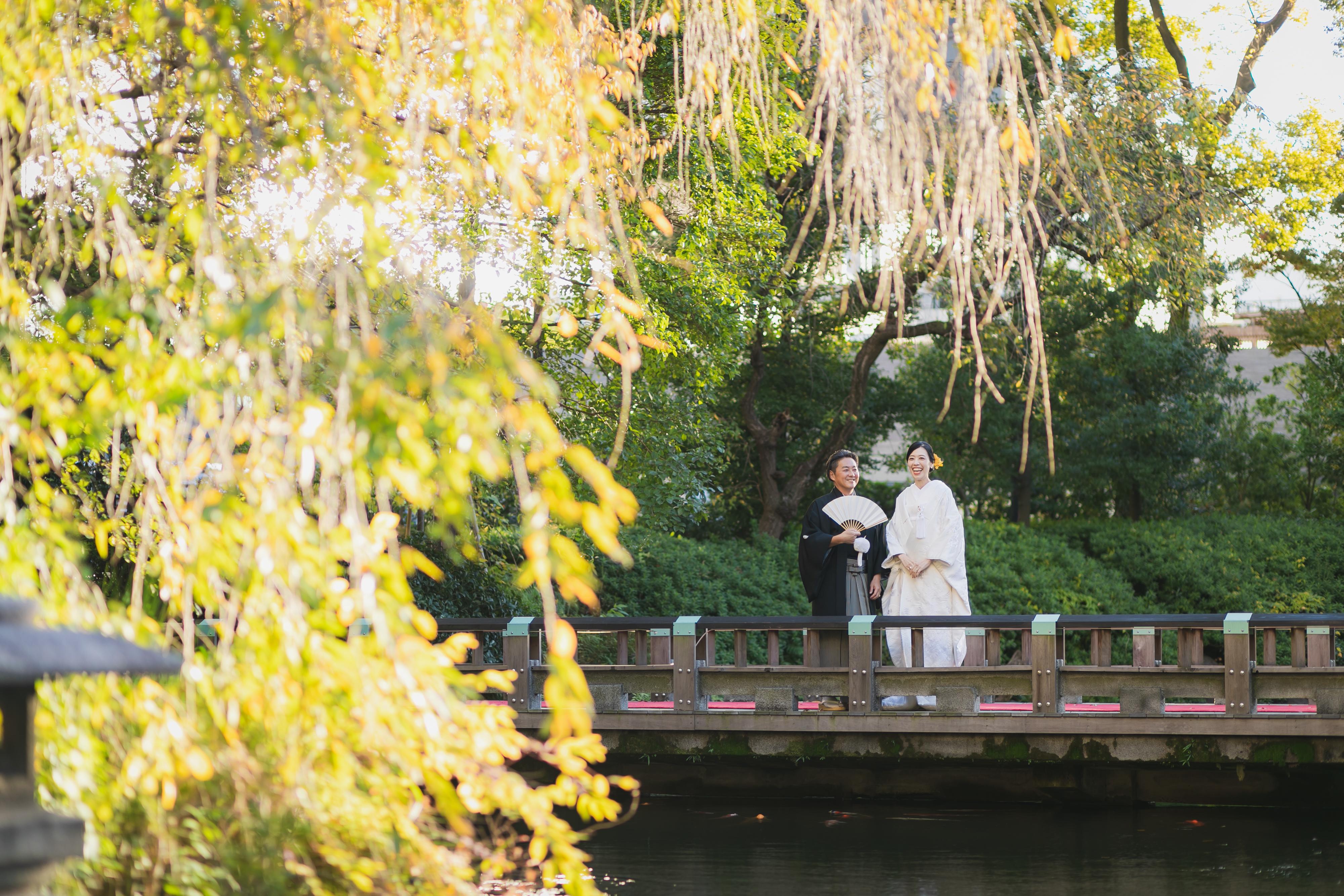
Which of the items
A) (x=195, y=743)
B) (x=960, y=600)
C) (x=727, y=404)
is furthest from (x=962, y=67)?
(x=727, y=404)

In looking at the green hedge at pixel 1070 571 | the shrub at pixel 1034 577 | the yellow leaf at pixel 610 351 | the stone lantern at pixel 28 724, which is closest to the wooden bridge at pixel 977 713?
the green hedge at pixel 1070 571

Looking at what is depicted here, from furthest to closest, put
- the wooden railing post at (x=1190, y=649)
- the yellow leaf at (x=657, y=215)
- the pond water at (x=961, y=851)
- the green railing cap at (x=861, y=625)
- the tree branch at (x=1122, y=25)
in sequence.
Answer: the tree branch at (x=1122, y=25), the green railing cap at (x=861, y=625), the wooden railing post at (x=1190, y=649), the pond water at (x=961, y=851), the yellow leaf at (x=657, y=215)

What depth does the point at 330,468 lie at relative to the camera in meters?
2.42

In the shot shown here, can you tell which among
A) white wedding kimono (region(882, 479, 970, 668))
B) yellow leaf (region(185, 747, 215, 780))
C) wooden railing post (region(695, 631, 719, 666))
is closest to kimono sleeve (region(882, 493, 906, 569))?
white wedding kimono (region(882, 479, 970, 668))

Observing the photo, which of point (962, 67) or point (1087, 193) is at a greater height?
point (1087, 193)

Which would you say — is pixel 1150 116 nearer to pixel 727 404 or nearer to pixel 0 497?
pixel 727 404

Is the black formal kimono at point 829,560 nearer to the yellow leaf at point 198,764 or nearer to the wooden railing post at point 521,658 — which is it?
the wooden railing post at point 521,658

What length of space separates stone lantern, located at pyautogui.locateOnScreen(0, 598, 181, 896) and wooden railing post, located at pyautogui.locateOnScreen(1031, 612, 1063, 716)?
23.1 ft

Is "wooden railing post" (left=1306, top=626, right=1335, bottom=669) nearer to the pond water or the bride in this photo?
the pond water

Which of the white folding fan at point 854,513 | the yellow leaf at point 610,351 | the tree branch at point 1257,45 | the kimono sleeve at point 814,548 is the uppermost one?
the tree branch at point 1257,45

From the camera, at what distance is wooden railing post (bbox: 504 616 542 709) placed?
928 cm

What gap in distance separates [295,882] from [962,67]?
2.24 metres

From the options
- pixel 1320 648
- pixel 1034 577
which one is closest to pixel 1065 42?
pixel 1320 648

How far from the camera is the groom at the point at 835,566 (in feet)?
30.1
